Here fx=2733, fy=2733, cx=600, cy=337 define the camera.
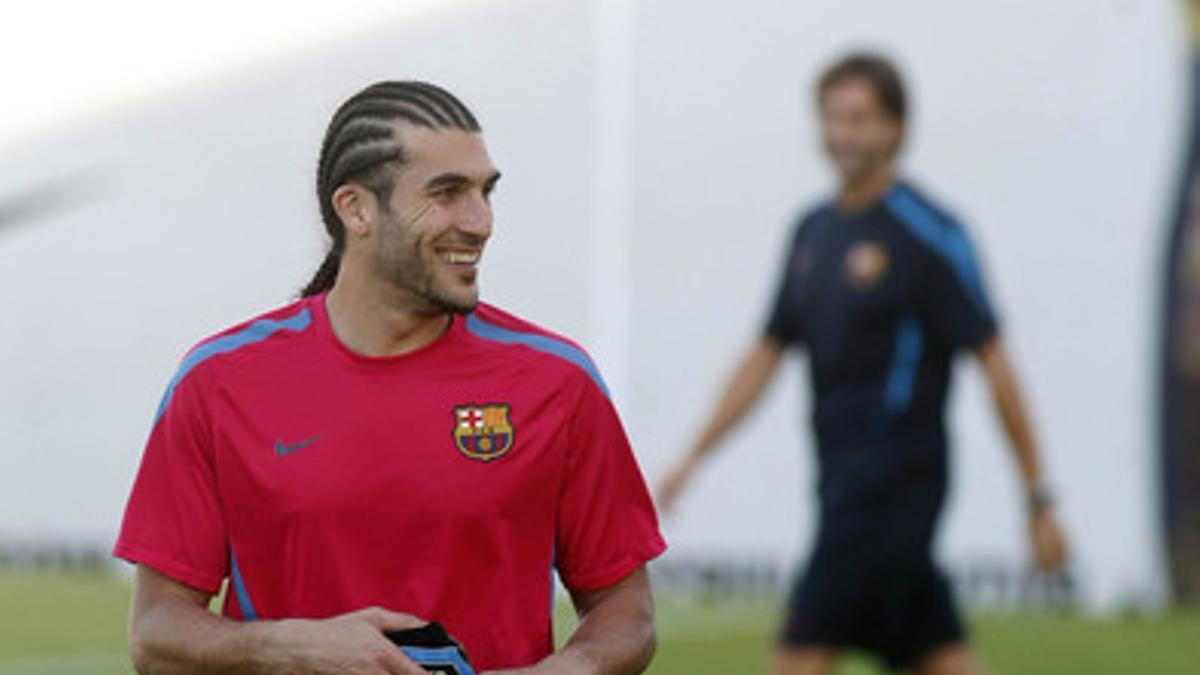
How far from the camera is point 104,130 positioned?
16250mm

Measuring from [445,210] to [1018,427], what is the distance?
4.48 metres

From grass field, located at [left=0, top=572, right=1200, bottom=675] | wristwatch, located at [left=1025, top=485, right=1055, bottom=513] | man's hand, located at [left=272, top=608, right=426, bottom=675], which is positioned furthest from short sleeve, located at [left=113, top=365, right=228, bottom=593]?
grass field, located at [left=0, top=572, right=1200, bottom=675]

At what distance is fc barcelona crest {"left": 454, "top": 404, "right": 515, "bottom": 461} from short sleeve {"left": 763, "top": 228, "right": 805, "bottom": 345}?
15.4 feet

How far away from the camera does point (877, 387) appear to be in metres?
8.10

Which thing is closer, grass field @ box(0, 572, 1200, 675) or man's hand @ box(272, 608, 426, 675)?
man's hand @ box(272, 608, 426, 675)

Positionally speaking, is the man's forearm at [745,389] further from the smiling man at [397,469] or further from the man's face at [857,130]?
the smiling man at [397,469]

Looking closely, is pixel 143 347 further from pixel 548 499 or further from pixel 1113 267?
pixel 548 499

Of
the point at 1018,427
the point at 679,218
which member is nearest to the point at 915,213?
the point at 1018,427

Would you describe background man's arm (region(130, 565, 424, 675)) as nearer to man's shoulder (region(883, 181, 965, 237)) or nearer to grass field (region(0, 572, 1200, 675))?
man's shoulder (region(883, 181, 965, 237))

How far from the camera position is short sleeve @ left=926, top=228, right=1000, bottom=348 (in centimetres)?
813

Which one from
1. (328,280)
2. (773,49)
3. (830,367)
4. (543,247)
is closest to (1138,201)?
(773,49)

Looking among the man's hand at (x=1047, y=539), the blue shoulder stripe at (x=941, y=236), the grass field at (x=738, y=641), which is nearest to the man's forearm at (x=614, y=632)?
the man's hand at (x=1047, y=539)

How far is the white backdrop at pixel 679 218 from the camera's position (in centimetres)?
1306

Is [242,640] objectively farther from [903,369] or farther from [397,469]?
[903,369]
